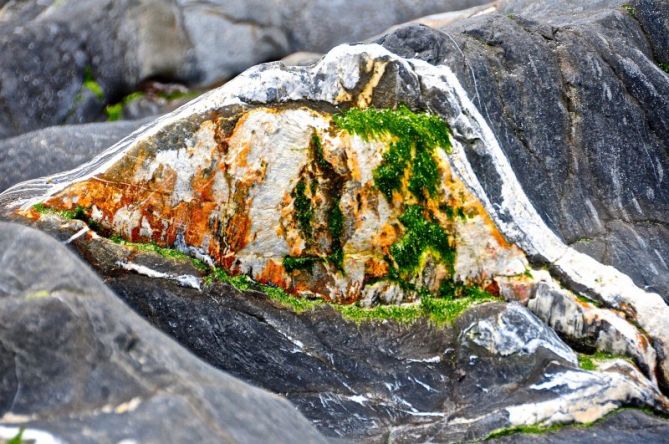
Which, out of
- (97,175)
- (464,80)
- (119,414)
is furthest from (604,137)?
(119,414)

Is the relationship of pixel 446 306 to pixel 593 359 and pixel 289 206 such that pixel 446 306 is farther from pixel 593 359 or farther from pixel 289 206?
pixel 289 206

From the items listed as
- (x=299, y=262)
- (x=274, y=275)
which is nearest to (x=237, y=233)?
(x=274, y=275)

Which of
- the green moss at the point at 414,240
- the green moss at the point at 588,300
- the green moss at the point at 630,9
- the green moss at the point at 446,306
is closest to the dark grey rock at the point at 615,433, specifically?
the green moss at the point at 588,300

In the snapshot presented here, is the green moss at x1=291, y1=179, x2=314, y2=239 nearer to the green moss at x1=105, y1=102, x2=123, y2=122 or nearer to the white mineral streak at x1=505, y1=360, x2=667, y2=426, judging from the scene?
the white mineral streak at x1=505, y1=360, x2=667, y2=426

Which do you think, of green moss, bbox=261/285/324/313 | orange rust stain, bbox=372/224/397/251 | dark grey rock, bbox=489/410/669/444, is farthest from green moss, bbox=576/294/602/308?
green moss, bbox=261/285/324/313

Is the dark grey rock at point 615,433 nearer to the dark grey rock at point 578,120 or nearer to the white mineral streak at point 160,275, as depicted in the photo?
the dark grey rock at point 578,120

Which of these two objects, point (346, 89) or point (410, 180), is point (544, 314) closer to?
point (410, 180)
